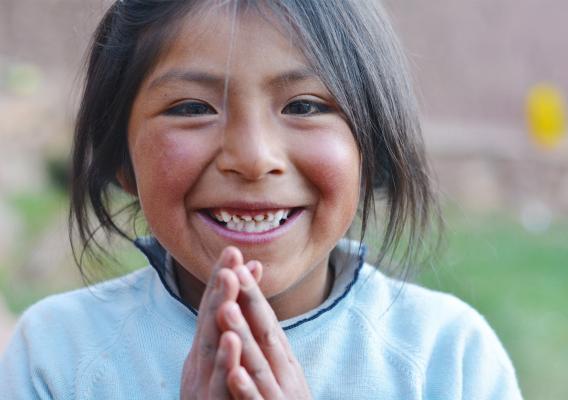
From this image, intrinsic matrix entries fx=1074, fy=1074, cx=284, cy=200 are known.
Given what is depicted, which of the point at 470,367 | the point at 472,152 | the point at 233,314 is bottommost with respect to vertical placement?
the point at 472,152

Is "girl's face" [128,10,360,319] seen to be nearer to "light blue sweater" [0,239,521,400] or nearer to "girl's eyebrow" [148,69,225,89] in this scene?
"girl's eyebrow" [148,69,225,89]

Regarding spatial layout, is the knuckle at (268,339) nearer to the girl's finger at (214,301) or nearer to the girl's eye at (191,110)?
the girl's finger at (214,301)

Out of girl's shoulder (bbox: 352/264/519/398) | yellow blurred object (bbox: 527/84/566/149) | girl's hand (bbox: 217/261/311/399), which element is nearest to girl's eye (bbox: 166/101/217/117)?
girl's hand (bbox: 217/261/311/399)

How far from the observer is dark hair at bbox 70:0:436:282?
1985 mm

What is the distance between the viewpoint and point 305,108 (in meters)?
1.95

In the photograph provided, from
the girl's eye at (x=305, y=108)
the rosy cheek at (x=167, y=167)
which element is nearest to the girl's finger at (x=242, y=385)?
the rosy cheek at (x=167, y=167)

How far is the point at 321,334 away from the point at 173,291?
0.32 m

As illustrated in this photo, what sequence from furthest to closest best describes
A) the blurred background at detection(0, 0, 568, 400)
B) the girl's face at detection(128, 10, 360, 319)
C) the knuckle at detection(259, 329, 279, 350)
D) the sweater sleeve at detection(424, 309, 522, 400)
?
the blurred background at detection(0, 0, 568, 400) → the sweater sleeve at detection(424, 309, 522, 400) → the girl's face at detection(128, 10, 360, 319) → the knuckle at detection(259, 329, 279, 350)

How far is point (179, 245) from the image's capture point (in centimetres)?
198

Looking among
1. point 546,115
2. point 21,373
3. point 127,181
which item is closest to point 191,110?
point 127,181

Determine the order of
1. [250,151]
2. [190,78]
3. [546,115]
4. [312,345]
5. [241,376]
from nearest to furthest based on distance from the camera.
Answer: [241,376], [250,151], [190,78], [312,345], [546,115]

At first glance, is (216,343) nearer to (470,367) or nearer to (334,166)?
(334,166)

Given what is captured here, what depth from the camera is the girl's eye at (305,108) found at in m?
1.93

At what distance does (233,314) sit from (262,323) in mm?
91
